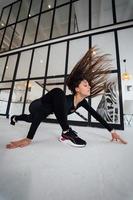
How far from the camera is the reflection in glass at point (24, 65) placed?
417cm

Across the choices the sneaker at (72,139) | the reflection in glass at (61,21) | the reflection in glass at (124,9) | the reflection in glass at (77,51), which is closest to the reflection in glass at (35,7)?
the reflection in glass at (61,21)

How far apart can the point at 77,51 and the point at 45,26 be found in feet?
6.65

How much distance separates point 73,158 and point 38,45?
166 inches

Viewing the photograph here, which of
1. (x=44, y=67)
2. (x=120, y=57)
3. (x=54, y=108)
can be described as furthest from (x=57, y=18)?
(x=54, y=108)

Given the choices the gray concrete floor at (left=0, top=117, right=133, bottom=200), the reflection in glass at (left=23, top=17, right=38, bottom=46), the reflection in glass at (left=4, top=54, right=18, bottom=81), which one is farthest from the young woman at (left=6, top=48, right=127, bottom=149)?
the reflection in glass at (left=23, top=17, right=38, bottom=46)

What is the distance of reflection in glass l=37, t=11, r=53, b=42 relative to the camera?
4402 mm

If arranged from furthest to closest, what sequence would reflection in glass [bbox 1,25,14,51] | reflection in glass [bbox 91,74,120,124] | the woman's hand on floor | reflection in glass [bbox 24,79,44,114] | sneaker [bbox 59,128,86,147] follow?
reflection in glass [bbox 1,25,14,51] < reflection in glass [bbox 24,79,44,114] < reflection in glass [bbox 91,74,120,124] < sneaker [bbox 59,128,86,147] < the woman's hand on floor

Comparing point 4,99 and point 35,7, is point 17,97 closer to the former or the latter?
point 4,99

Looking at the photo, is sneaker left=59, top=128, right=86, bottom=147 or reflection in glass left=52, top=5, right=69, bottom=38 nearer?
sneaker left=59, top=128, right=86, bottom=147

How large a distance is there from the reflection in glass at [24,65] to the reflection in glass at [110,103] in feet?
8.65

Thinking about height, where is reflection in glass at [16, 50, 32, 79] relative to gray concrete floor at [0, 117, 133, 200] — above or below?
above

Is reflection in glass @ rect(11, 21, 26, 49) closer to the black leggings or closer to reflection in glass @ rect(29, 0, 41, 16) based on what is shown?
reflection in glass @ rect(29, 0, 41, 16)

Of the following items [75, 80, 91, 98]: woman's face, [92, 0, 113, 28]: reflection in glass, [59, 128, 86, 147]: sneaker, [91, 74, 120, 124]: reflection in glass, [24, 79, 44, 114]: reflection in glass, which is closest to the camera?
[59, 128, 86, 147]: sneaker

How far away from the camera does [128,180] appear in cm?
59
